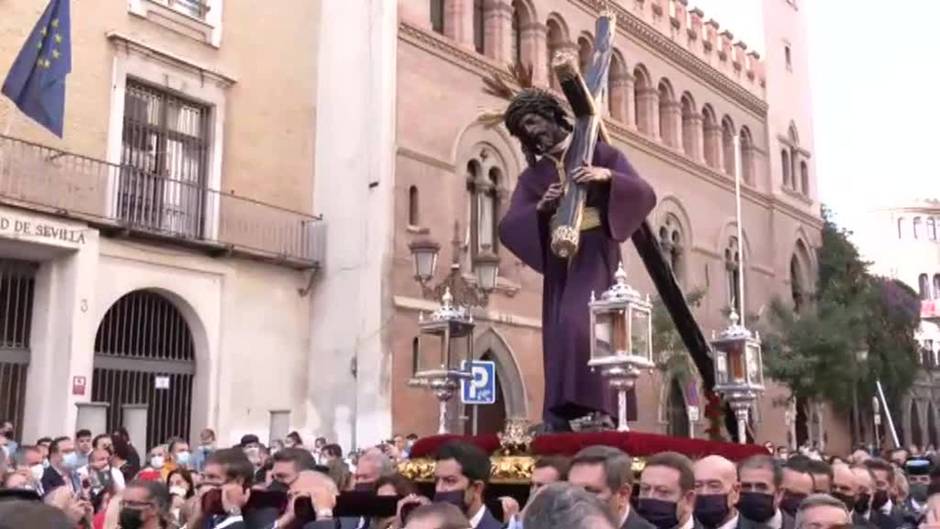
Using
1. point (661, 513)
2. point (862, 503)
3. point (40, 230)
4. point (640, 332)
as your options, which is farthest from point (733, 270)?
point (661, 513)

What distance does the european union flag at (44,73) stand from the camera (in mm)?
14625

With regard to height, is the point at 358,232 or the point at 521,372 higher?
the point at 358,232

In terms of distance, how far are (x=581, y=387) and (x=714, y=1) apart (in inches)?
1186

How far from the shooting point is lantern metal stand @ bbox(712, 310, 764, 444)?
8.17m

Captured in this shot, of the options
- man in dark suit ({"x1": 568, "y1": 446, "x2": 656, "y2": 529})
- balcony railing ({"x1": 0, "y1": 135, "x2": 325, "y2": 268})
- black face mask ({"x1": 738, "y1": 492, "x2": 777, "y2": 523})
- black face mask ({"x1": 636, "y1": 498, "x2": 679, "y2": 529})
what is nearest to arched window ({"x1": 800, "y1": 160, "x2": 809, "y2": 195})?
balcony railing ({"x1": 0, "y1": 135, "x2": 325, "y2": 268})

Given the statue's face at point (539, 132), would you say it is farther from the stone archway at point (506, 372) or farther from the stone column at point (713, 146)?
the stone column at point (713, 146)

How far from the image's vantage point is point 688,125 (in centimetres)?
2980

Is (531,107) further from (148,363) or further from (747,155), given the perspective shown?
(747,155)

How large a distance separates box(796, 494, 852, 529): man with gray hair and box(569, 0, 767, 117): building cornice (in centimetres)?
2170

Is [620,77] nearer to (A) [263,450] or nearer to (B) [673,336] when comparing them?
(B) [673,336]

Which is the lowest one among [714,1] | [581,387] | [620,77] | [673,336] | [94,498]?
[94,498]

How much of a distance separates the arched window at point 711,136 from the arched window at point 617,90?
4.91m

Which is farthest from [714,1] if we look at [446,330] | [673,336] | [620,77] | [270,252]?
[446,330]

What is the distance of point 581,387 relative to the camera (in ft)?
22.6
